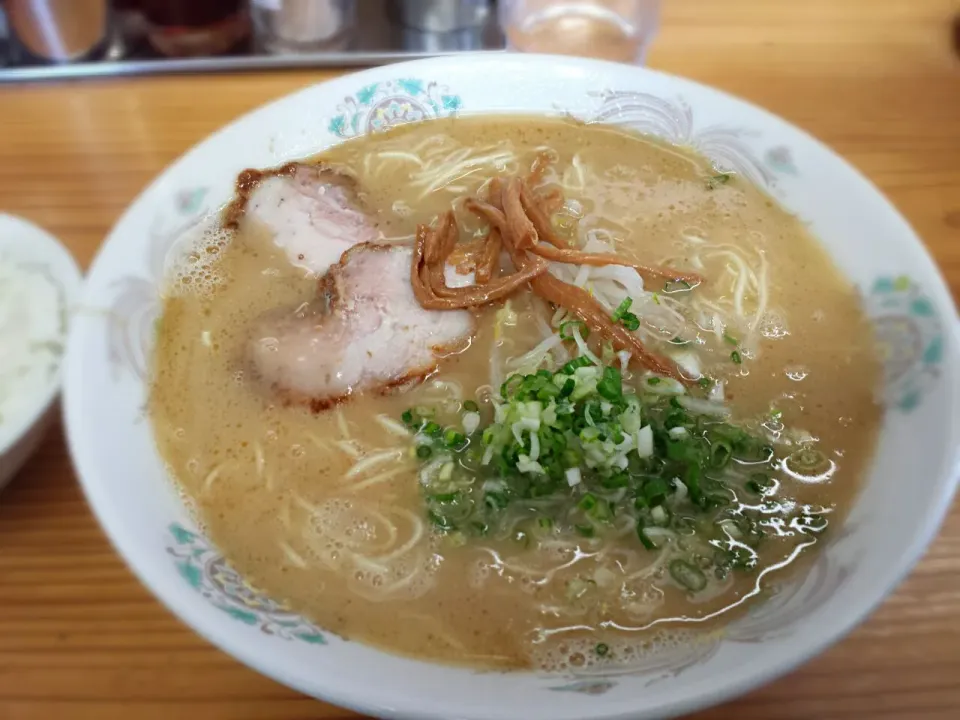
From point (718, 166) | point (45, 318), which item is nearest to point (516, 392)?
point (718, 166)

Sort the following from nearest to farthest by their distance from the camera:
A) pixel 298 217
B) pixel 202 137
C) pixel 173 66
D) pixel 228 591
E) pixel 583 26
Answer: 1. pixel 228 591
2. pixel 298 217
3. pixel 202 137
4. pixel 173 66
5. pixel 583 26

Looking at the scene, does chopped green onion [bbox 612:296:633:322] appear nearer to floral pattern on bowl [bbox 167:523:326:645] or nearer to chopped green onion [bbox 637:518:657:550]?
chopped green onion [bbox 637:518:657:550]

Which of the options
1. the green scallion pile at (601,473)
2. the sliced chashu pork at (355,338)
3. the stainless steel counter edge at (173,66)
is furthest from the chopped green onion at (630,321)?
the stainless steel counter edge at (173,66)

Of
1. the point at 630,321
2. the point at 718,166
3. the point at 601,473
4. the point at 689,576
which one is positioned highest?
the point at 718,166

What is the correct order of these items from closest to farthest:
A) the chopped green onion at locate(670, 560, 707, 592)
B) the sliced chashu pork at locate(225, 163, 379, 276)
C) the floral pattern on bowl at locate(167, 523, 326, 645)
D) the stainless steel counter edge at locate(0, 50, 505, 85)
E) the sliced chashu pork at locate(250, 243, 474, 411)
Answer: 1. the floral pattern on bowl at locate(167, 523, 326, 645)
2. the chopped green onion at locate(670, 560, 707, 592)
3. the sliced chashu pork at locate(250, 243, 474, 411)
4. the sliced chashu pork at locate(225, 163, 379, 276)
5. the stainless steel counter edge at locate(0, 50, 505, 85)

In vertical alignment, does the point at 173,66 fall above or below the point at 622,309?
above

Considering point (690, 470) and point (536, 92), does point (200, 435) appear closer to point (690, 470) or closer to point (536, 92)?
point (690, 470)

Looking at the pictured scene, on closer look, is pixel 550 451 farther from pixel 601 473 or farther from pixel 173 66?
pixel 173 66

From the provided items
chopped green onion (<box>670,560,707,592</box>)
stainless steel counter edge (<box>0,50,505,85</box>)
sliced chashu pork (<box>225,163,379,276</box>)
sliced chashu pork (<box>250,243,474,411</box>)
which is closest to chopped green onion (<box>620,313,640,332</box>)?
sliced chashu pork (<box>250,243,474,411</box>)

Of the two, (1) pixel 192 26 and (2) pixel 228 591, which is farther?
(1) pixel 192 26
